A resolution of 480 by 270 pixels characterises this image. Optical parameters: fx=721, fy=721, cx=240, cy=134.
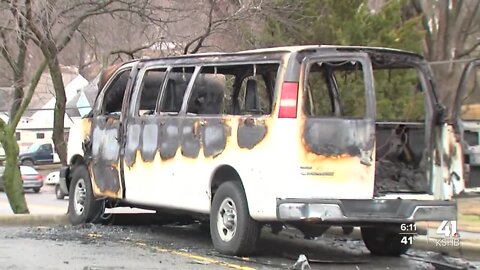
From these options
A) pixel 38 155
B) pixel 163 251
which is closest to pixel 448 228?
pixel 163 251

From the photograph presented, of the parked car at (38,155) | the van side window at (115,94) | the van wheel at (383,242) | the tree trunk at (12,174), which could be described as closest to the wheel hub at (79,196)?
the van side window at (115,94)

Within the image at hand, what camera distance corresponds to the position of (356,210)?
6820 millimetres

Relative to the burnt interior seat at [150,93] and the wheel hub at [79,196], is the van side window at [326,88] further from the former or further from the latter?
the wheel hub at [79,196]

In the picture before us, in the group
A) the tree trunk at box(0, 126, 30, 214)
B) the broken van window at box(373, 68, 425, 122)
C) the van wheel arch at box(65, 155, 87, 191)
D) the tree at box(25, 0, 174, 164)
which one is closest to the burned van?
the van wheel arch at box(65, 155, 87, 191)

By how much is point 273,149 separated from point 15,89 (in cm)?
1173

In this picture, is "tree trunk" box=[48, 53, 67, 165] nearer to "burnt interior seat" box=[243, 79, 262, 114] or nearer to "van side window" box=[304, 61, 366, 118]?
"burnt interior seat" box=[243, 79, 262, 114]

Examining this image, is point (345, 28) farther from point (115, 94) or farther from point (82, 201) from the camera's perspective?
point (82, 201)

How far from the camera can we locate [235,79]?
922 centimetres

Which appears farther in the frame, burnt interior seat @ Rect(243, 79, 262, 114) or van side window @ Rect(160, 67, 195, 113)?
van side window @ Rect(160, 67, 195, 113)

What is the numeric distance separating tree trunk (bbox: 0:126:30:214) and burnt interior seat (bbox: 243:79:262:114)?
8256mm

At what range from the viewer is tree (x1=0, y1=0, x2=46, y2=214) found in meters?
13.8

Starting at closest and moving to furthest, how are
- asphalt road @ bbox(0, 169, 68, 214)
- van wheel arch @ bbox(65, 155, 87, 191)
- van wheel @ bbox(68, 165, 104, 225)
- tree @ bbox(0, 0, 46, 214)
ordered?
van wheel @ bbox(68, 165, 104, 225)
van wheel arch @ bbox(65, 155, 87, 191)
tree @ bbox(0, 0, 46, 214)
asphalt road @ bbox(0, 169, 68, 214)

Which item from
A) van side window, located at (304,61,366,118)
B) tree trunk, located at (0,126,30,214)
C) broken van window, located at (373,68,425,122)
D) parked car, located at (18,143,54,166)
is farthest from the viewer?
parked car, located at (18,143,54,166)

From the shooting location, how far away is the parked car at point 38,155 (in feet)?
152
